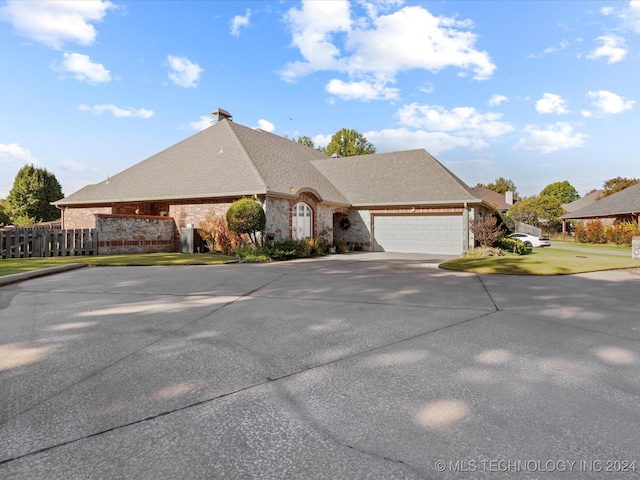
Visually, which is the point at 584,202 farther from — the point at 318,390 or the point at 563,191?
the point at 318,390

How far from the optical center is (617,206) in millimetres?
34938

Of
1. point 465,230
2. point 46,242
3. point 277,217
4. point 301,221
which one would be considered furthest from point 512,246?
point 46,242

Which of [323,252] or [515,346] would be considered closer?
[515,346]

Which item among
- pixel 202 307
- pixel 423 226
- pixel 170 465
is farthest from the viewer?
pixel 423 226

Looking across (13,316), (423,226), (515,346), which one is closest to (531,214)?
(423,226)

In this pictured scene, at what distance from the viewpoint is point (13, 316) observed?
19.2 ft

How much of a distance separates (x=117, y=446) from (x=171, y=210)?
734 inches

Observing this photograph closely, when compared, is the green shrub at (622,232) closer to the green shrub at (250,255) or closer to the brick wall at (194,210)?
the green shrub at (250,255)

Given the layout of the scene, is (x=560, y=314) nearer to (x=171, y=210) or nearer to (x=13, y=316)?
(x=13, y=316)

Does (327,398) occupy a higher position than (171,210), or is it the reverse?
(171,210)

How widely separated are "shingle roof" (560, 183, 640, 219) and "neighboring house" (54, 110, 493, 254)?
70.1 feet

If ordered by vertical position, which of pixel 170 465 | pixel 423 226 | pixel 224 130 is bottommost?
pixel 170 465

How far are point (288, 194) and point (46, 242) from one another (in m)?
10.8

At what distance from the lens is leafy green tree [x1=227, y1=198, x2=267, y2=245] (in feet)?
52.4
